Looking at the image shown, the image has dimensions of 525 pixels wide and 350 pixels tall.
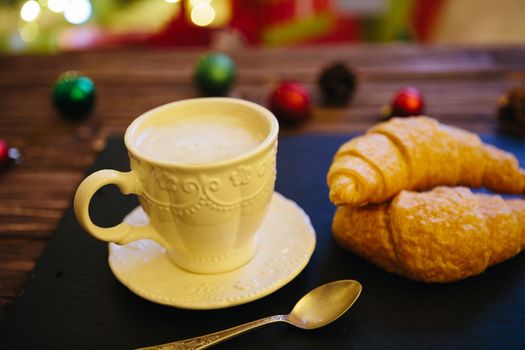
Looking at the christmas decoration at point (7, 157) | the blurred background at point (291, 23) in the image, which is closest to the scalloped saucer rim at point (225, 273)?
the christmas decoration at point (7, 157)

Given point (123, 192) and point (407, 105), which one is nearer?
point (123, 192)

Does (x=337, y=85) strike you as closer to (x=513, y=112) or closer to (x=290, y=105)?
(x=290, y=105)

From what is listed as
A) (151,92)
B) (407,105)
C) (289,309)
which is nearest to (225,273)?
(289,309)

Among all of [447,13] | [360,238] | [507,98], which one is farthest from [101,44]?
[360,238]

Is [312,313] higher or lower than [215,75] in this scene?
lower

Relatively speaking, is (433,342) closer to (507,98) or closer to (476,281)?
(476,281)
